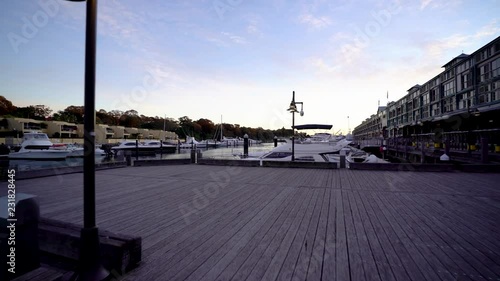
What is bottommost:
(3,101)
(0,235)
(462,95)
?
(0,235)

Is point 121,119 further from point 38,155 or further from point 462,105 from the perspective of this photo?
point 462,105

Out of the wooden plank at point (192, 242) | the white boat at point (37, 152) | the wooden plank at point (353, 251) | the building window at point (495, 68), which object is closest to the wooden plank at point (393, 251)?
the wooden plank at point (353, 251)

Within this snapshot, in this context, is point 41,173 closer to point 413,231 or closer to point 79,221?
point 79,221

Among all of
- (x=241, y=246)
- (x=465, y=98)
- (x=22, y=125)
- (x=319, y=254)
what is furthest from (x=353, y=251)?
→ (x=22, y=125)

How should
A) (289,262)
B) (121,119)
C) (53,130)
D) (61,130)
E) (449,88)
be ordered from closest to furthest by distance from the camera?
(289,262)
(449,88)
(53,130)
(61,130)
(121,119)

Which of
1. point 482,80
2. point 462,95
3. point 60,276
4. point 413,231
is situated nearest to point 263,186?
point 413,231

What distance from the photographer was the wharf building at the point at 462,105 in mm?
21373

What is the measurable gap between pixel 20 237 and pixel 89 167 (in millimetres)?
Answer: 991

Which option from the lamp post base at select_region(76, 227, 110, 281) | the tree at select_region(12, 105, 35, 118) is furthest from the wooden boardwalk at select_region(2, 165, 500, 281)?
the tree at select_region(12, 105, 35, 118)

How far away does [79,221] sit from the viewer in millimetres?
4801

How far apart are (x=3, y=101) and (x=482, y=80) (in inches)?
5349

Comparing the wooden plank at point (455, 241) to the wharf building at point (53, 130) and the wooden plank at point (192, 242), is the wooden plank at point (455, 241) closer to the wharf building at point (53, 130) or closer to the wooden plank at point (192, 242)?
the wooden plank at point (192, 242)

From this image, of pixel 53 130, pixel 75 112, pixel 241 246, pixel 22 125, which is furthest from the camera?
pixel 75 112

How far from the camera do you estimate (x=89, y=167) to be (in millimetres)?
2352
